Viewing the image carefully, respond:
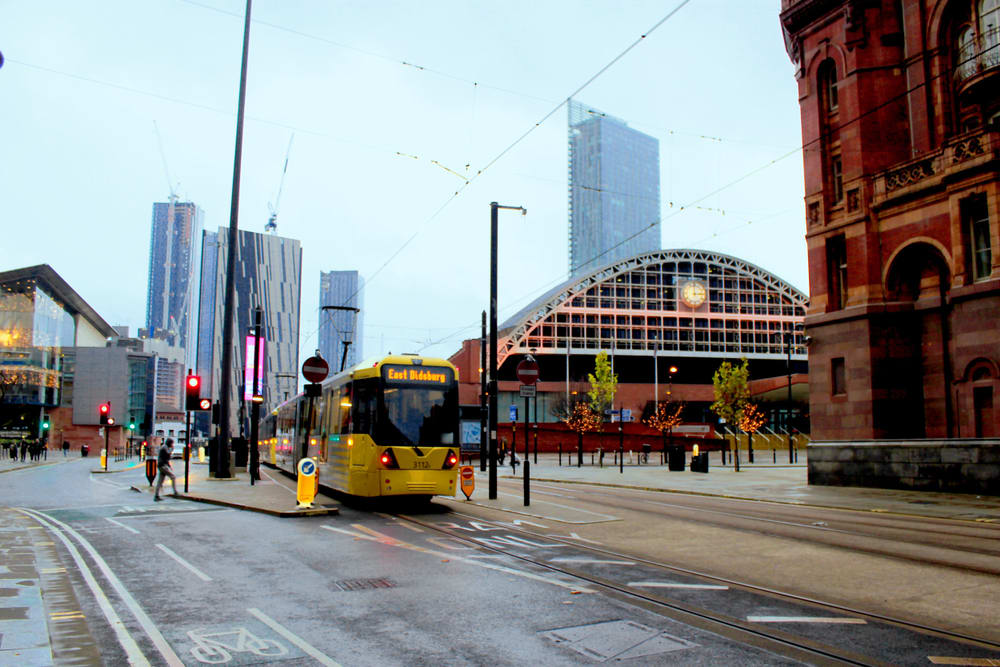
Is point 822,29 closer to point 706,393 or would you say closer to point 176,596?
point 176,596

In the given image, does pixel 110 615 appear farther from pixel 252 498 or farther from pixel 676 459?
pixel 676 459

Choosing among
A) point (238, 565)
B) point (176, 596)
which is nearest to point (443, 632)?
point (176, 596)

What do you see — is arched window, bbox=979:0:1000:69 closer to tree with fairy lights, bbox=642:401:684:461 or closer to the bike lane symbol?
the bike lane symbol

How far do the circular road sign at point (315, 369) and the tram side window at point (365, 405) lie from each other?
338 cm

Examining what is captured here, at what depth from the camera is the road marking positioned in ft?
18.4

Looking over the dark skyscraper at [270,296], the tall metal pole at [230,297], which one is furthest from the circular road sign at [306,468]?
the dark skyscraper at [270,296]

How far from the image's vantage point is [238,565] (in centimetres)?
973

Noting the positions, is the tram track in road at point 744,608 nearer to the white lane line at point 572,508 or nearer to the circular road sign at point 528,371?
the white lane line at point 572,508

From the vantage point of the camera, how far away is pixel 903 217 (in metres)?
24.7

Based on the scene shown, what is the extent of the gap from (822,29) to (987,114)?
751 cm

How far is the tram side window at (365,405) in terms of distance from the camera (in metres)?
15.6

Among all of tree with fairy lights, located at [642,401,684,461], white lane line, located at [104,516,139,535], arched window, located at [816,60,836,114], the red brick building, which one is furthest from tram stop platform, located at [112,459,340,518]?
tree with fairy lights, located at [642,401,684,461]

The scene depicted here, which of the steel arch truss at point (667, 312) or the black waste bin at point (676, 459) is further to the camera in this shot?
the steel arch truss at point (667, 312)

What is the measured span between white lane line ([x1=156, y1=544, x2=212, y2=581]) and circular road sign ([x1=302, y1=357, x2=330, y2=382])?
796 centimetres
